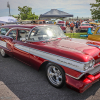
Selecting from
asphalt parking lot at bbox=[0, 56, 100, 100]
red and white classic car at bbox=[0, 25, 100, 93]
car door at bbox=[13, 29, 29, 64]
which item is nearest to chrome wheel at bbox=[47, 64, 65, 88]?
red and white classic car at bbox=[0, 25, 100, 93]

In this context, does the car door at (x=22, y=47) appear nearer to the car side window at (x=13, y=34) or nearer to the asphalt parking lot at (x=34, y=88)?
the car side window at (x=13, y=34)

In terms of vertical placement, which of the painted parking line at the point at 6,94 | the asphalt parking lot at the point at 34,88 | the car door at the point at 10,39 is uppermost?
the car door at the point at 10,39

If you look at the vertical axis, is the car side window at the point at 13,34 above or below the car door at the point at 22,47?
above

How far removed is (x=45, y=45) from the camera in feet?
10.7

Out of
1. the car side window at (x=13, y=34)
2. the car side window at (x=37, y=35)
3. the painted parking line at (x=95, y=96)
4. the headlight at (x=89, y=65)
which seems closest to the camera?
the headlight at (x=89, y=65)

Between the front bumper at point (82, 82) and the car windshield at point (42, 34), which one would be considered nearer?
the front bumper at point (82, 82)

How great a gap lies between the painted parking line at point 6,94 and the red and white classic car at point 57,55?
101 centimetres

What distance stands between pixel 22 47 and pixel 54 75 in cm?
156

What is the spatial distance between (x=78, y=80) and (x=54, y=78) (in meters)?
0.91

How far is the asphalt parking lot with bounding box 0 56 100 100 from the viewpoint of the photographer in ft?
9.11

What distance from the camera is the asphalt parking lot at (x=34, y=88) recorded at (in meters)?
2.78

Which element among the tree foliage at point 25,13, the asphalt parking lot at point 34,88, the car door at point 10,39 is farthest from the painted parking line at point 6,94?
the tree foliage at point 25,13

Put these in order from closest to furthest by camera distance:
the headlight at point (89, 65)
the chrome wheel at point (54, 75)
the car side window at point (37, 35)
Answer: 1. the headlight at point (89, 65)
2. the chrome wheel at point (54, 75)
3. the car side window at point (37, 35)

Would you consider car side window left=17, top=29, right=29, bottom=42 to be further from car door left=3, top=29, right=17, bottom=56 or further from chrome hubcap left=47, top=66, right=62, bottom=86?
chrome hubcap left=47, top=66, right=62, bottom=86
